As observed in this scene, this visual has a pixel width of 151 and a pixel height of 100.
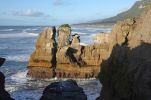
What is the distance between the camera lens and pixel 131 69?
807 inches

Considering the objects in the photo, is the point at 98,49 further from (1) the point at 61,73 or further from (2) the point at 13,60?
(2) the point at 13,60

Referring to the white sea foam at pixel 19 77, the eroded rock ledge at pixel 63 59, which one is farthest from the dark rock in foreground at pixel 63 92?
the eroded rock ledge at pixel 63 59

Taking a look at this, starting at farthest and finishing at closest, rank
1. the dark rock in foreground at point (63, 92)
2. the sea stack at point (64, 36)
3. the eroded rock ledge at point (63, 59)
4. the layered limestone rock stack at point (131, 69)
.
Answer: the sea stack at point (64, 36), the eroded rock ledge at point (63, 59), the dark rock in foreground at point (63, 92), the layered limestone rock stack at point (131, 69)

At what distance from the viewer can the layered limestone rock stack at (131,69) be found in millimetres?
18859

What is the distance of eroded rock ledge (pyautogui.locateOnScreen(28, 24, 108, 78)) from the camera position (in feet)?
175

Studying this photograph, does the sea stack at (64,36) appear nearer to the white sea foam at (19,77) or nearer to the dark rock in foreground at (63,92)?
the white sea foam at (19,77)

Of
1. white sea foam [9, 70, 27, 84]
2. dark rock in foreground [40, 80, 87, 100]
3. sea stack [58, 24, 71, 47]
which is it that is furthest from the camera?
sea stack [58, 24, 71, 47]

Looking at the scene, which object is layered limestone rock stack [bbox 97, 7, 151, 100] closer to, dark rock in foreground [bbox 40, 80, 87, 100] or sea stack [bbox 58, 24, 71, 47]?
dark rock in foreground [bbox 40, 80, 87, 100]

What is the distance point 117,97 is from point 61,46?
119 feet

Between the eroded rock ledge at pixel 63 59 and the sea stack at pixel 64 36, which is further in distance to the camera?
the sea stack at pixel 64 36

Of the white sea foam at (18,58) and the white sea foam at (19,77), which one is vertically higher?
the white sea foam at (19,77)

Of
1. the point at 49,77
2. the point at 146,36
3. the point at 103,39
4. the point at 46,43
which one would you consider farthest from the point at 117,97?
the point at 103,39

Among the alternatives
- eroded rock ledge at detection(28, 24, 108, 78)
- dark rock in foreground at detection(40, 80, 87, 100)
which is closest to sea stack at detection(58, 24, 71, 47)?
eroded rock ledge at detection(28, 24, 108, 78)

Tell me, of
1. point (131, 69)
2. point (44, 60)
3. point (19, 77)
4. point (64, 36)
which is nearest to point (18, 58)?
point (64, 36)
